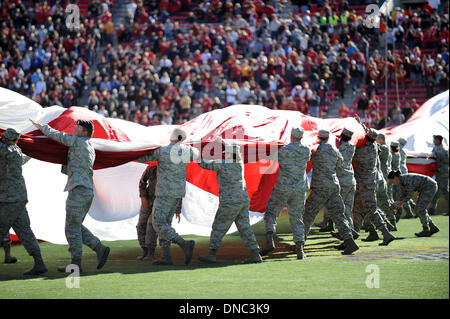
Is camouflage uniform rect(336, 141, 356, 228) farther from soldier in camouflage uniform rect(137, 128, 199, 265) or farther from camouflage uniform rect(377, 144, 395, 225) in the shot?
soldier in camouflage uniform rect(137, 128, 199, 265)

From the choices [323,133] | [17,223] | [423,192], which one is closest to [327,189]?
[323,133]

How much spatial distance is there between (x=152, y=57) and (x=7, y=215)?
17.3 meters

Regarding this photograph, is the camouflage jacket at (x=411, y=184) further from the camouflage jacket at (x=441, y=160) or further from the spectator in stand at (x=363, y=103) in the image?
the spectator in stand at (x=363, y=103)

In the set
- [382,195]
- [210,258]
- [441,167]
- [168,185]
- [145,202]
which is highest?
[168,185]

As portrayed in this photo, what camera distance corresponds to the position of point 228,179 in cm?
962

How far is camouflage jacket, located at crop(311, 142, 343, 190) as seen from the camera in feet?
34.0

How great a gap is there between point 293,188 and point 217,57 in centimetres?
1567

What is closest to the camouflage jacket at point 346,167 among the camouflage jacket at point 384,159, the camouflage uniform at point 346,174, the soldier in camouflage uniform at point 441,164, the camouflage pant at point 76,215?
the camouflage uniform at point 346,174

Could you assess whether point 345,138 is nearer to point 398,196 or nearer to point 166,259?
point 166,259

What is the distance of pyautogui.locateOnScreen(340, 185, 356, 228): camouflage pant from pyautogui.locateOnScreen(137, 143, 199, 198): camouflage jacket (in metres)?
2.72

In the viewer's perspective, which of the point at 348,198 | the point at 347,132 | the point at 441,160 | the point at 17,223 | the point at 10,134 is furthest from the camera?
the point at 441,160

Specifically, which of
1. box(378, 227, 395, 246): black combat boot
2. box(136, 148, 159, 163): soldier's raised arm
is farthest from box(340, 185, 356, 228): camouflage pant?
box(136, 148, 159, 163): soldier's raised arm

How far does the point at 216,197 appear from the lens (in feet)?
40.0
